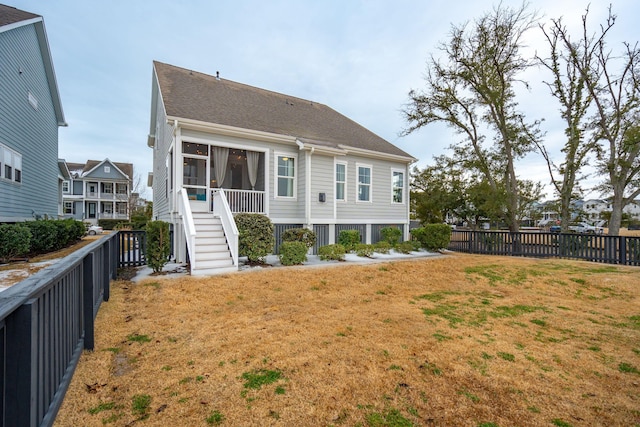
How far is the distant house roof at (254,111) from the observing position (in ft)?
33.4

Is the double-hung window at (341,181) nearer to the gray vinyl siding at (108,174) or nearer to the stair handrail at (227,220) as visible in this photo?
the stair handrail at (227,220)

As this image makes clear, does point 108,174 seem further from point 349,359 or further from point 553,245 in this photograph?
point 553,245

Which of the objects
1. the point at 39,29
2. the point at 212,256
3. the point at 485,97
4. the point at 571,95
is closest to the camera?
the point at 212,256

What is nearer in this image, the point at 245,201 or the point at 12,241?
the point at 12,241

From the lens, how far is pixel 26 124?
1133 cm

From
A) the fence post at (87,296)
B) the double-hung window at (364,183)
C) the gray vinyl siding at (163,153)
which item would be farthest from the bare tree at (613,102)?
the fence post at (87,296)

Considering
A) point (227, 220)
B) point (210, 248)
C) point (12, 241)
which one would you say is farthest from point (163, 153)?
point (210, 248)

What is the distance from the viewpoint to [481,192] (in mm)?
17547

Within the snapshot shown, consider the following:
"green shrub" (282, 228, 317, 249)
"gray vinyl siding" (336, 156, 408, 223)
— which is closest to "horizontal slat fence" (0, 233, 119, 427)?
"green shrub" (282, 228, 317, 249)

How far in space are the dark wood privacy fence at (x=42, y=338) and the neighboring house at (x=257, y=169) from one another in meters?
4.22

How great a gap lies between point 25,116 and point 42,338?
13903mm

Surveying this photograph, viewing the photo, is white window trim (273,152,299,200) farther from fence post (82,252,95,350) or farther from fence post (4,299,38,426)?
fence post (4,299,38,426)

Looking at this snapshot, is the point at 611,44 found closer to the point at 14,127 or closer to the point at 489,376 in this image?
the point at 489,376

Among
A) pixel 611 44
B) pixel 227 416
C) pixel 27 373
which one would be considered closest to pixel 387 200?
pixel 227 416
